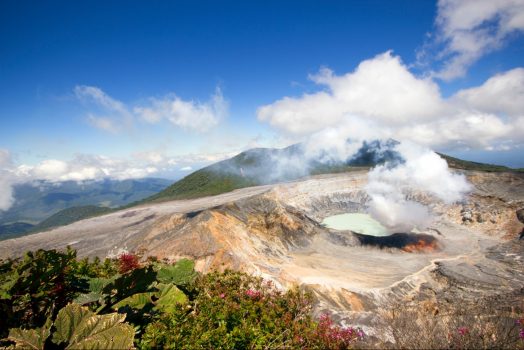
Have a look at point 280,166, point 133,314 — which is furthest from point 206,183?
point 133,314

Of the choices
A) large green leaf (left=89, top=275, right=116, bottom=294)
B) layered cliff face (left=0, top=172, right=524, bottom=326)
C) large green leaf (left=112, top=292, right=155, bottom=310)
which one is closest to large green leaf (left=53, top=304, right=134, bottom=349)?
large green leaf (left=112, top=292, right=155, bottom=310)

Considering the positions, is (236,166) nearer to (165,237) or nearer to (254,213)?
(254,213)

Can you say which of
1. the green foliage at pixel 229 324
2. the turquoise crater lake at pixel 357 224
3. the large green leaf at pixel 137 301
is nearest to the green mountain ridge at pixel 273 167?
the turquoise crater lake at pixel 357 224

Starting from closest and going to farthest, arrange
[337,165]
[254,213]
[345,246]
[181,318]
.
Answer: [181,318] → [345,246] → [254,213] → [337,165]

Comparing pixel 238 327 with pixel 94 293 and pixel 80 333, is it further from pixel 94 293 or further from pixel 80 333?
pixel 80 333

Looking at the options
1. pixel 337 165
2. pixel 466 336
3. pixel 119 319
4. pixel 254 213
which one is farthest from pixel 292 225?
pixel 337 165

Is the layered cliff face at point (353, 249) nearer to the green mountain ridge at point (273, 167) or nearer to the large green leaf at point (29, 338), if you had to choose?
the large green leaf at point (29, 338)

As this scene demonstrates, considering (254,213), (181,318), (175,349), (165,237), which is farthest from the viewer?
(254,213)

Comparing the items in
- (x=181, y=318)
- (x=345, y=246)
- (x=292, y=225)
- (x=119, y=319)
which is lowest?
(x=345, y=246)
